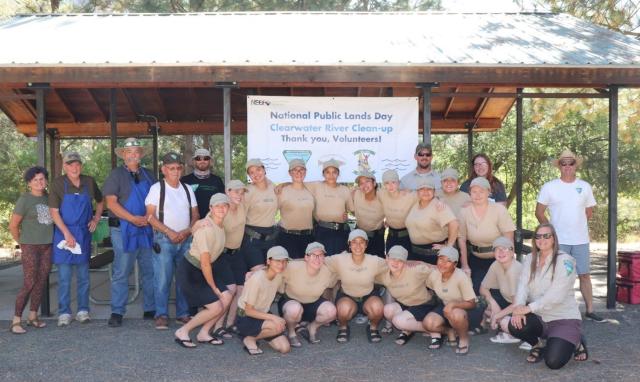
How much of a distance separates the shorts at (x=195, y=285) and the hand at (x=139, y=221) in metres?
0.78

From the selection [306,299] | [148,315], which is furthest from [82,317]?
[306,299]

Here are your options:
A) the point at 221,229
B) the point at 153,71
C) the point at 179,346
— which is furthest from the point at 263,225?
the point at 153,71

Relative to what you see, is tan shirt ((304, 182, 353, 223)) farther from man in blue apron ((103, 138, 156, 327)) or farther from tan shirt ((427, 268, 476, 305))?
man in blue apron ((103, 138, 156, 327))

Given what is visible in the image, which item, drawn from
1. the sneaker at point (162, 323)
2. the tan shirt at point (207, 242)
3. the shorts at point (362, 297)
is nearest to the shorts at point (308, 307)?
the shorts at point (362, 297)

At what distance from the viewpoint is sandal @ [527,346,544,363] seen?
4863 millimetres

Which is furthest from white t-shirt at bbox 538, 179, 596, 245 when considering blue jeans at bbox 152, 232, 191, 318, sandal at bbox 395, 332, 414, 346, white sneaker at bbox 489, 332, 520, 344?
blue jeans at bbox 152, 232, 191, 318

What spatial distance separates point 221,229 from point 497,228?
8.45 feet

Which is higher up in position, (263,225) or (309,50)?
(309,50)

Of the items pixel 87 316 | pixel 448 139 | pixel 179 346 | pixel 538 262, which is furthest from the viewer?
pixel 448 139

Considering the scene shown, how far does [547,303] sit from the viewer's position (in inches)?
190

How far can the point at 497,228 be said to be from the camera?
567 cm

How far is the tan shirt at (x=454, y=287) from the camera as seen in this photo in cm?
521

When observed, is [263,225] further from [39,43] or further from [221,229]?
[39,43]

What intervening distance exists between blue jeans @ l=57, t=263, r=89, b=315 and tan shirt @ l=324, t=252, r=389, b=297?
8.49 ft
